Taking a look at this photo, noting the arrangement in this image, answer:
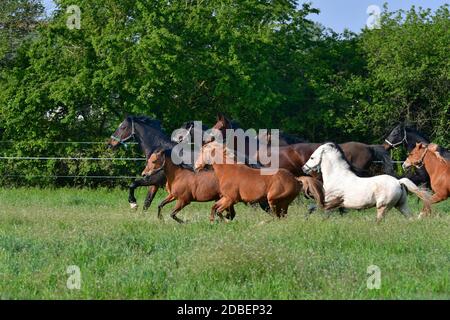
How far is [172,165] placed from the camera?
14805 millimetres

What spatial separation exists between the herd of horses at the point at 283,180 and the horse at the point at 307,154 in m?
0.02

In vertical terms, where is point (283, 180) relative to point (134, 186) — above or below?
above

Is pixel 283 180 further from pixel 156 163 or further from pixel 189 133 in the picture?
pixel 189 133

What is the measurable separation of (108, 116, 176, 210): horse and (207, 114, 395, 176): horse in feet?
3.33

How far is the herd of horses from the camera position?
13312 millimetres

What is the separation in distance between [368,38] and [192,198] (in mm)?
14646

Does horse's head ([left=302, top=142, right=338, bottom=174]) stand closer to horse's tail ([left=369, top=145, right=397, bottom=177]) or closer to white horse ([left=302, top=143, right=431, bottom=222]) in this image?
white horse ([left=302, top=143, right=431, bottom=222])

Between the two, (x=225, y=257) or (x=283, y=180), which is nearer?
(x=225, y=257)

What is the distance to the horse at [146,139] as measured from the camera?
16.8 metres

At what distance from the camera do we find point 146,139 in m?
17.5

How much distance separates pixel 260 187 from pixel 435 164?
414 centimetres

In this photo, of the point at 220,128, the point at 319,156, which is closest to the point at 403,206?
the point at 319,156
